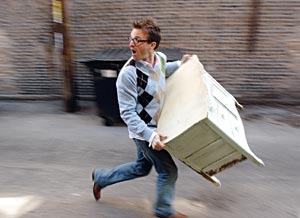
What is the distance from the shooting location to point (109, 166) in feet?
13.8

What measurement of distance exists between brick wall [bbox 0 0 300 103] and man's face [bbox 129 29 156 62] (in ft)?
11.2

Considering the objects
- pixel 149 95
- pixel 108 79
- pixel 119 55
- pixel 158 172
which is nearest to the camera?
pixel 149 95

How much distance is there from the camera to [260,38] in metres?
6.00

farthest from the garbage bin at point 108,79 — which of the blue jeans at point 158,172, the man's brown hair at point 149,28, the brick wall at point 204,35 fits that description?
the man's brown hair at point 149,28

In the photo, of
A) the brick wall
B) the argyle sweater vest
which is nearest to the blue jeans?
the argyle sweater vest

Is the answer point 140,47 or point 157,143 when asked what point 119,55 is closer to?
point 140,47

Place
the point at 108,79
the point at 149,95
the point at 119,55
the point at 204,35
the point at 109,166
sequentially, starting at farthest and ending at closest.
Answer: the point at 204,35
the point at 119,55
the point at 108,79
the point at 109,166
the point at 149,95

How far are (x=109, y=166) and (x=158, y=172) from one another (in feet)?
4.33

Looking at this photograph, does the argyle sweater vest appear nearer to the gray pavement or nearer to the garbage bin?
the gray pavement

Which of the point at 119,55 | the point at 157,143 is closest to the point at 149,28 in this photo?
the point at 157,143

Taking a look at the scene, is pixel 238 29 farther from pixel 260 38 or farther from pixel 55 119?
pixel 55 119

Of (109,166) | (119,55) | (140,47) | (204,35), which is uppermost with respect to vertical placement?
(140,47)

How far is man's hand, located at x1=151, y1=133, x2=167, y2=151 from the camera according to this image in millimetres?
2611

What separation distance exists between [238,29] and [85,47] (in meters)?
2.45
